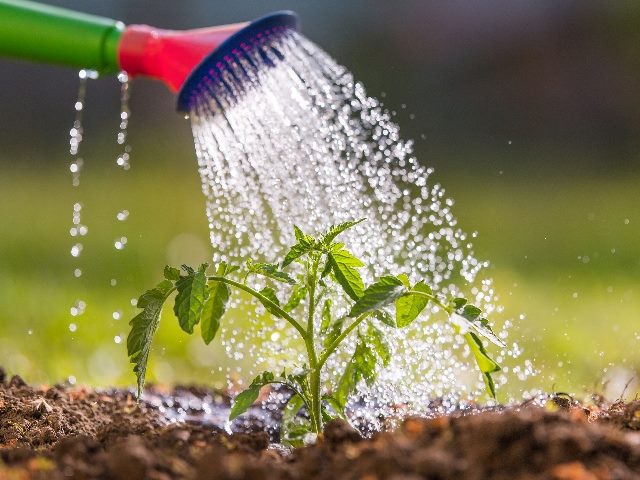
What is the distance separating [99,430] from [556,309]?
7.07 feet

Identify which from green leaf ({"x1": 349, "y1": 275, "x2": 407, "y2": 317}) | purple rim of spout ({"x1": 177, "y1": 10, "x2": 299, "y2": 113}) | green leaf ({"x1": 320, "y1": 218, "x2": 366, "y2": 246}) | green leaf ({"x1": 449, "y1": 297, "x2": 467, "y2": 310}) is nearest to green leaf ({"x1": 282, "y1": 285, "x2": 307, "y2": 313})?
green leaf ({"x1": 320, "y1": 218, "x2": 366, "y2": 246})

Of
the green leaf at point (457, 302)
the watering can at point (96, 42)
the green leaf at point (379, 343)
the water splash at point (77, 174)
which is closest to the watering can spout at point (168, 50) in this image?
the watering can at point (96, 42)

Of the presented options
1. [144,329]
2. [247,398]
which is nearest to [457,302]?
[247,398]

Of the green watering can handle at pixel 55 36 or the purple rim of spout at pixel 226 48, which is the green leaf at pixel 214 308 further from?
the green watering can handle at pixel 55 36

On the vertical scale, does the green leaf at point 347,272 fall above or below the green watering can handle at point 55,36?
below

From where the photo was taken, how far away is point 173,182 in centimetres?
584

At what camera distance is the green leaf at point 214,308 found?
1696mm

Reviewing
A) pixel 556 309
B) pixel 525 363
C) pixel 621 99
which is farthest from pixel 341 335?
pixel 621 99

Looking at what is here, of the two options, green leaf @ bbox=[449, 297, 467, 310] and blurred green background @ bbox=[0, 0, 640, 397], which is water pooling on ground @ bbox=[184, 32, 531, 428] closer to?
blurred green background @ bbox=[0, 0, 640, 397]

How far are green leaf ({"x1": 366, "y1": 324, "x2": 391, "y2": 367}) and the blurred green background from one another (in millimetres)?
695

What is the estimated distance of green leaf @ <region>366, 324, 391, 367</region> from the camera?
1758mm

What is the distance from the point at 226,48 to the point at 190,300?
2.69 feet

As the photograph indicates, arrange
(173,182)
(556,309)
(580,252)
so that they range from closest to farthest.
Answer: (556,309) < (580,252) < (173,182)

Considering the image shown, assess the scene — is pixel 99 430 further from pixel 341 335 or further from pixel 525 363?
pixel 525 363
